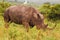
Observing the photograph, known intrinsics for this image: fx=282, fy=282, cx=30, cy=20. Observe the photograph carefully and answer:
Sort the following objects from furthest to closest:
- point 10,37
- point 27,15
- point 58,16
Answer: point 58,16
point 27,15
point 10,37

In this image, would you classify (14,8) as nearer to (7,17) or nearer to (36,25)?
(7,17)

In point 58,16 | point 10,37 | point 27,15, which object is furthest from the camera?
point 58,16

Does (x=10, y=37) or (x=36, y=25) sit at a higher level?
(x=10, y=37)

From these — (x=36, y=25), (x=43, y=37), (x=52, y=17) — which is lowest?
(x=52, y=17)

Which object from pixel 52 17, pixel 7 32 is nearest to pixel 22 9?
pixel 7 32

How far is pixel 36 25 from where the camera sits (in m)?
14.2

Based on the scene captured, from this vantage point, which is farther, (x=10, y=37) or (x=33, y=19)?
(x=33, y=19)

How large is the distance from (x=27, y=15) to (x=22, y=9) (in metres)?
0.43

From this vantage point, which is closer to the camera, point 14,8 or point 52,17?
point 14,8

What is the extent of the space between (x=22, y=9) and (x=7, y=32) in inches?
175

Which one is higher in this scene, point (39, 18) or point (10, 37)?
point (10, 37)

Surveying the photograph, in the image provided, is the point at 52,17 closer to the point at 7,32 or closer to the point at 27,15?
the point at 27,15

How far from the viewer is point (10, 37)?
9484 mm

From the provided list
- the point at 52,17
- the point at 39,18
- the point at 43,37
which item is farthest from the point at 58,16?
the point at 43,37
